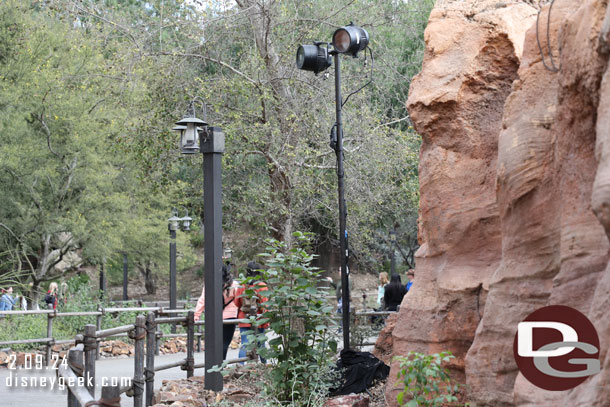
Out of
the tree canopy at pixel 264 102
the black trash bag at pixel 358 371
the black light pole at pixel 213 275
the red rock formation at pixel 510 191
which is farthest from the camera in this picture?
the tree canopy at pixel 264 102

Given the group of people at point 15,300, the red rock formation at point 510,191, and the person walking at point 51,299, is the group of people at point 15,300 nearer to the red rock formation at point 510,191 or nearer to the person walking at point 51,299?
the person walking at point 51,299

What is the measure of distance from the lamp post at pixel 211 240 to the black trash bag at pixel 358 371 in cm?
144

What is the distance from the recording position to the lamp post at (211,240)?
885 cm

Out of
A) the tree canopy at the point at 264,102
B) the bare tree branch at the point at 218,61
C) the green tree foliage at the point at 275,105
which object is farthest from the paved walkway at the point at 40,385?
the bare tree branch at the point at 218,61

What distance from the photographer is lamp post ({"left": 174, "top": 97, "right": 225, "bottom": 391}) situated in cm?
885

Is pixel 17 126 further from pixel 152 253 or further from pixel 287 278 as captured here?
pixel 287 278

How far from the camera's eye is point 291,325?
7.96 metres

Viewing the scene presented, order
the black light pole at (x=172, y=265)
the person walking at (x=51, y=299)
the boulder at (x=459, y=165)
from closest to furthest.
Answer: the boulder at (x=459, y=165) < the person walking at (x=51, y=299) < the black light pole at (x=172, y=265)

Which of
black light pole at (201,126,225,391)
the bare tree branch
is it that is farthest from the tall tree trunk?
black light pole at (201,126,225,391)

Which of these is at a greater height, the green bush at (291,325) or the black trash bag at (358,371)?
the green bush at (291,325)

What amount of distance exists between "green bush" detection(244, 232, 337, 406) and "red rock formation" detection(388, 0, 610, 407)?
0.87 metres

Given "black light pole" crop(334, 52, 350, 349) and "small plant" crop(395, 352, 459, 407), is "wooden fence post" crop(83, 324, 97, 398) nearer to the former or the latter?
"small plant" crop(395, 352, 459, 407)

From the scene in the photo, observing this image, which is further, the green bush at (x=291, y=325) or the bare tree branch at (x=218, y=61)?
the bare tree branch at (x=218, y=61)

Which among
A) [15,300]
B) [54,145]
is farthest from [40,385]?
[54,145]
